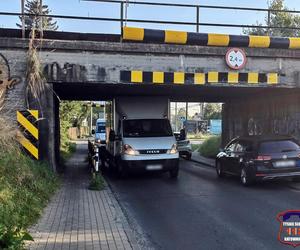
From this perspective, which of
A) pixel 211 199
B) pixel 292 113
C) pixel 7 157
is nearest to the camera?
pixel 7 157

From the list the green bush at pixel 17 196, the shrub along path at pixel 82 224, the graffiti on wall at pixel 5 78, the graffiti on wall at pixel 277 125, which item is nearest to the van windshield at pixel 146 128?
the graffiti on wall at pixel 5 78

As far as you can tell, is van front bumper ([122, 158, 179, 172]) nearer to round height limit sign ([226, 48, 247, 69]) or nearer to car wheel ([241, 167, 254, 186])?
car wheel ([241, 167, 254, 186])

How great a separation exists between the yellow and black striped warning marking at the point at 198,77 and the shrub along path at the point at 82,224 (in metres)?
4.12

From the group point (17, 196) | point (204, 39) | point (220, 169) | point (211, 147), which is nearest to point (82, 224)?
point (17, 196)

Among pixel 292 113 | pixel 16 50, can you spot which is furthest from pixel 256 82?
pixel 16 50

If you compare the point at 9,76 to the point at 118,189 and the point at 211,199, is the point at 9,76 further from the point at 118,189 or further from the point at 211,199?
the point at 211,199

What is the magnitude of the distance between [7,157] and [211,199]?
4774 mm

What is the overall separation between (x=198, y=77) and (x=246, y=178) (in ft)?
11.7

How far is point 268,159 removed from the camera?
13.1m

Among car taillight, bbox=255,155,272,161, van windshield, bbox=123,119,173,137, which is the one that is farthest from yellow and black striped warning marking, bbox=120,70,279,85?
car taillight, bbox=255,155,272,161

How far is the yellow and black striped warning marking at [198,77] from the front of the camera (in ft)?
47.4

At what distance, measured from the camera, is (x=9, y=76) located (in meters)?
13.7

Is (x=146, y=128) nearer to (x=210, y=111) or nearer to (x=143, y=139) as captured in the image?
(x=143, y=139)

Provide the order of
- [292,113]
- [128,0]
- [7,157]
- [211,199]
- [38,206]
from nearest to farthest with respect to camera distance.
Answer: [38,206] → [7,157] → [211,199] → [128,0] → [292,113]
